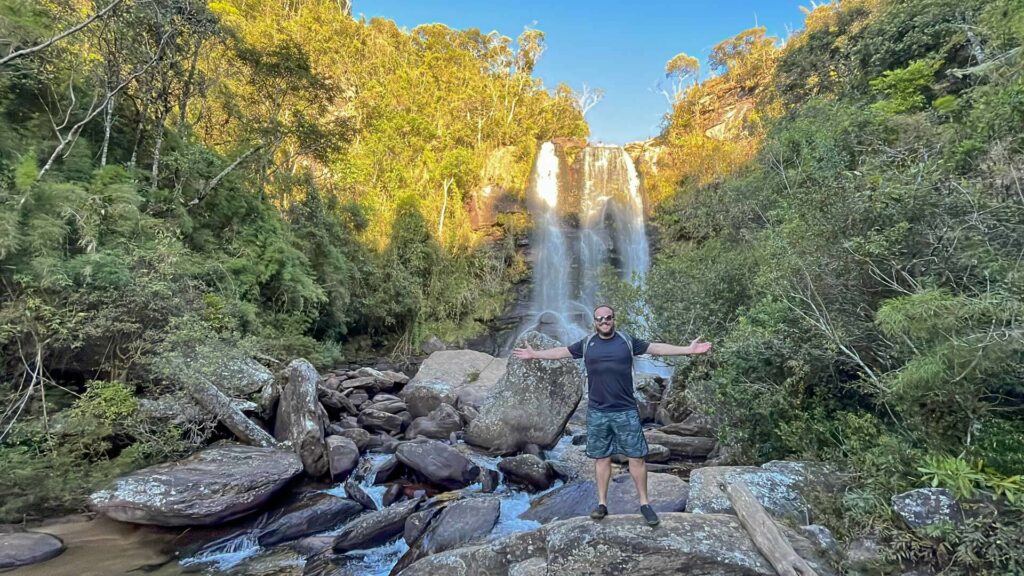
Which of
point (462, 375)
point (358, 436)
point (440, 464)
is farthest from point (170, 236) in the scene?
point (462, 375)

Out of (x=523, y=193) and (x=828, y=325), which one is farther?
(x=523, y=193)

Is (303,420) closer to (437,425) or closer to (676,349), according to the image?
(437,425)

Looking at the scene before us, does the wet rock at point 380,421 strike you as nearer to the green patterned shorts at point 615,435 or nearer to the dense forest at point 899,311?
the dense forest at point 899,311

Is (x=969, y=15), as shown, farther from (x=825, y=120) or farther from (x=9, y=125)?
(x=9, y=125)

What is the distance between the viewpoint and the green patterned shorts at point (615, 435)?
4203 millimetres

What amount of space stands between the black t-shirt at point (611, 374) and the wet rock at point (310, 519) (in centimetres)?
396

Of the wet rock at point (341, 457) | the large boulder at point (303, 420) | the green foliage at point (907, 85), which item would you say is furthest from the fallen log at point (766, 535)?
the green foliage at point (907, 85)

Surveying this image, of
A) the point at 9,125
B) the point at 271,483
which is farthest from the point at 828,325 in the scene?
the point at 9,125

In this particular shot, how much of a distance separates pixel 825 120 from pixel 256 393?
43.9 feet

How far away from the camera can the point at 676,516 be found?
417cm

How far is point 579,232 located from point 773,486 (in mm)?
23486

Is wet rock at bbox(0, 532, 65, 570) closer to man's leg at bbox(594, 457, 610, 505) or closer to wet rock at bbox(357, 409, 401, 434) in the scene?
wet rock at bbox(357, 409, 401, 434)

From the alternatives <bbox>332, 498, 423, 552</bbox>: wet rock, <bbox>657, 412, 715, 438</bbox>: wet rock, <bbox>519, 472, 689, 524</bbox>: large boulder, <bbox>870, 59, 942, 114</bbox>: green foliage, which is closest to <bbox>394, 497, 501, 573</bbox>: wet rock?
<bbox>332, 498, 423, 552</bbox>: wet rock

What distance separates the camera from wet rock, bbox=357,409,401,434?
9711 mm
